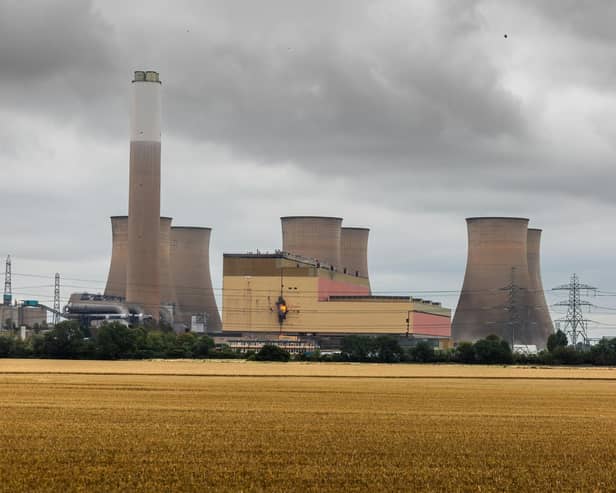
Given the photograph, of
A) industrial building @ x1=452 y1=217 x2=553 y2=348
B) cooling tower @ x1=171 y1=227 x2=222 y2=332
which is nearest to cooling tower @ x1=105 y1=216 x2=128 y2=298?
cooling tower @ x1=171 y1=227 x2=222 y2=332

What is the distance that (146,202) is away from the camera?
306 ft

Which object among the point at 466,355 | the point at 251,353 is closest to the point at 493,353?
the point at 466,355

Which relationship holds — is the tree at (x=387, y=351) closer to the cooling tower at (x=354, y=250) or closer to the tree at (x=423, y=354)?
the tree at (x=423, y=354)

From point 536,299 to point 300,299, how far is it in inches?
846

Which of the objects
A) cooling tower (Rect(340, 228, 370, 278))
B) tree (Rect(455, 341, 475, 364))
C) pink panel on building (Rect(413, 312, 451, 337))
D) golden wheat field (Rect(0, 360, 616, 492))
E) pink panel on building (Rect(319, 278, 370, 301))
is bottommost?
golden wheat field (Rect(0, 360, 616, 492))

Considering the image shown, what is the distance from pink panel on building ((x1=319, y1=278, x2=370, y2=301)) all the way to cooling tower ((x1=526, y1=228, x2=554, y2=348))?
58.8 feet

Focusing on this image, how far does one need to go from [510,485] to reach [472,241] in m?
84.6

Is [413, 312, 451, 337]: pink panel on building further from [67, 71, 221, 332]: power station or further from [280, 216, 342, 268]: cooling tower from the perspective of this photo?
[67, 71, 221, 332]: power station

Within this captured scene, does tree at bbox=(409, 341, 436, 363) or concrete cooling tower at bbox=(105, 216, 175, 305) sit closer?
tree at bbox=(409, 341, 436, 363)

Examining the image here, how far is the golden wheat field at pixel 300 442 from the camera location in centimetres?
1345

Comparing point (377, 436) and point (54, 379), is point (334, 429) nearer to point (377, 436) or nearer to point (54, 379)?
point (377, 436)

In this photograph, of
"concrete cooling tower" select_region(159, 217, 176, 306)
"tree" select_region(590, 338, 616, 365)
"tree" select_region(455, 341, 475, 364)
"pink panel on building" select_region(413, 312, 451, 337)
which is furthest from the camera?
"pink panel on building" select_region(413, 312, 451, 337)

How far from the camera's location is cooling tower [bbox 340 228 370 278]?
121 m

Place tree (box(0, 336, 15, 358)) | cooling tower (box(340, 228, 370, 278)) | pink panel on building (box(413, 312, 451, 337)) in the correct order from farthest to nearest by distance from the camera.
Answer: cooling tower (box(340, 228, 370, 278)) → pink panel on building (box(413, 312, 451, 337)) → tree (box(0, 336, 15, 358))
